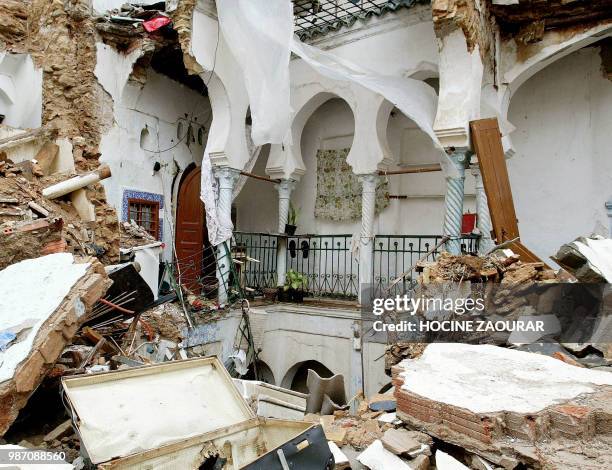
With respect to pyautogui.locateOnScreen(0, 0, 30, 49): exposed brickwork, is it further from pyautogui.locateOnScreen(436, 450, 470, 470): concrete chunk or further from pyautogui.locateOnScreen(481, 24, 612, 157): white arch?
pyautogui.locateOnScreen(436, 450, 470, 470): concrete chunk

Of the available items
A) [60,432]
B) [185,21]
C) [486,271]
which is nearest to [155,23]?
[185,21]

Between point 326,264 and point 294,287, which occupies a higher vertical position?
point 326,264

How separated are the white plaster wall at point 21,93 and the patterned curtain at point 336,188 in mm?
6121

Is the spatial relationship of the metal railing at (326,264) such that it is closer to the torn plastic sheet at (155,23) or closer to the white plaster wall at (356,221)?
the white plaster wall at (356,221)

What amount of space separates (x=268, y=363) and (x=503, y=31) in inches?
301

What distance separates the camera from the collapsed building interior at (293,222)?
9.65 feet

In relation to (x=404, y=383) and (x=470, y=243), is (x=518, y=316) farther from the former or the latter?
(x=470, y=243)

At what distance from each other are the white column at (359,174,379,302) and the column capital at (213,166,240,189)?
2568mm

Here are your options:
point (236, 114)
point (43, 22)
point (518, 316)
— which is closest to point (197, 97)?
point (236, 114)

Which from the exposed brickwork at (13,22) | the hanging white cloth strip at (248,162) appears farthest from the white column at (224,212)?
the exposed brickwork at (13,22)

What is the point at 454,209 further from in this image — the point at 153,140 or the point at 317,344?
the point at 153,140

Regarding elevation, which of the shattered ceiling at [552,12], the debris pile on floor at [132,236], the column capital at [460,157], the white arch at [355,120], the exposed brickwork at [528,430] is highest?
the shattered ceiling at [552,12]

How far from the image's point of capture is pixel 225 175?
8773mm

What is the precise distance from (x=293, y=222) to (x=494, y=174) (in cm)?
507
